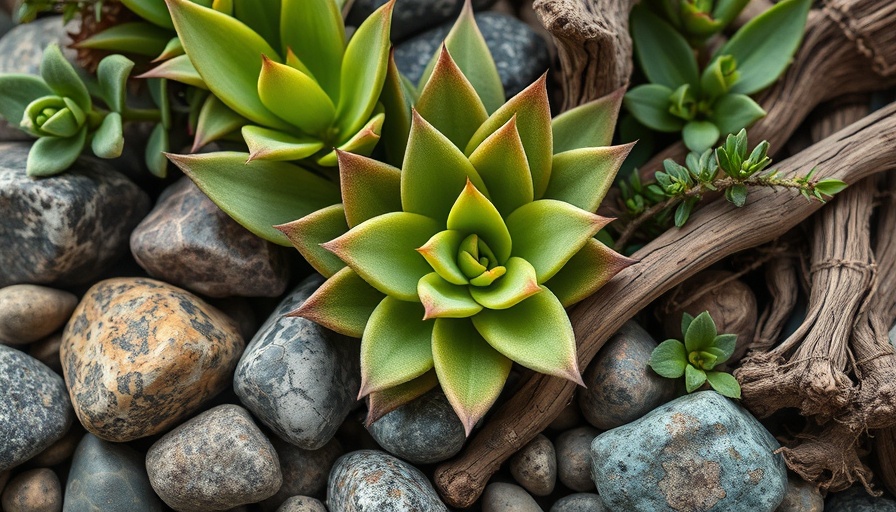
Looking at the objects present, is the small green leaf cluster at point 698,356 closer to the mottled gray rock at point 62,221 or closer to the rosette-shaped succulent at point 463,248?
the rosette-shaped succulent at point 463,248

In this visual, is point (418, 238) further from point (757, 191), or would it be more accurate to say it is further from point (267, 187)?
point (757, 191)

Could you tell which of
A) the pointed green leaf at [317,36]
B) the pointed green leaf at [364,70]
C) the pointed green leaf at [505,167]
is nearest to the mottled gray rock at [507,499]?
the pointed green leaf at [505,167]

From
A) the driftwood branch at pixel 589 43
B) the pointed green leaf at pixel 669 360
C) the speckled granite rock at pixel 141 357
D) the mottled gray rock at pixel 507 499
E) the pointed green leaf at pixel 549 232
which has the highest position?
the driftwood branch at pixel 589 43

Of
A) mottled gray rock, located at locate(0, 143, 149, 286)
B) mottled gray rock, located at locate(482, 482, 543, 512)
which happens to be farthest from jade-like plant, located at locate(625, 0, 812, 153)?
mottled gray rock, located at locate(0, 143, 149, 286)

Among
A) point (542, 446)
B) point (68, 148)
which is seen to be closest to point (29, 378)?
point (68, 148)

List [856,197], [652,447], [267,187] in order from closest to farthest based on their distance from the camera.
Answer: [652,447] < [267,187] < [856,197]

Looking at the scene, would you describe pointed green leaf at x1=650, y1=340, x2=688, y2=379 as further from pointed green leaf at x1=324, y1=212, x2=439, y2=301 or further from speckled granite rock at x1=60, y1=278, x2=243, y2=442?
speckled granite rock at x1=60, y1=278, x2=243, y2=442
